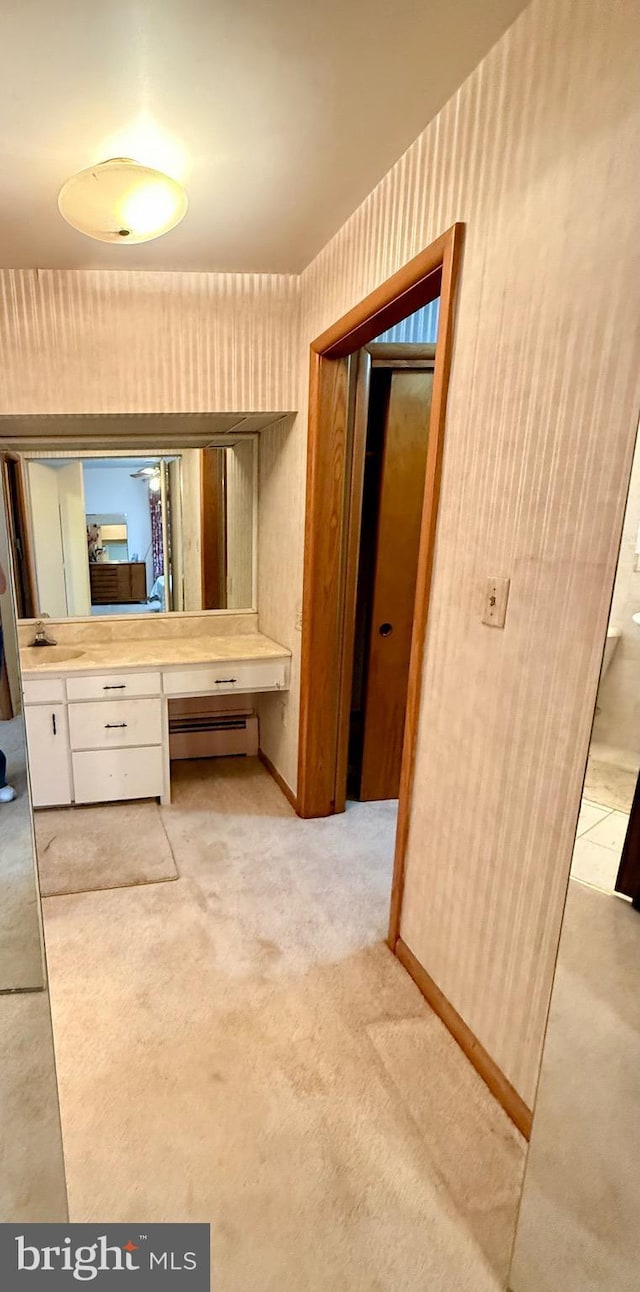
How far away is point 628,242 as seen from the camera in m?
0.98

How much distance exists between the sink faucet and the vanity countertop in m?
0.03

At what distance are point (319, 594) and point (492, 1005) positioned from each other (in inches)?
64.4

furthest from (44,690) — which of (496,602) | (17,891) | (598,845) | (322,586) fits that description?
(598,845)

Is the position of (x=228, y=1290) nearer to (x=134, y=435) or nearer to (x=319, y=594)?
(x=319, y=594)

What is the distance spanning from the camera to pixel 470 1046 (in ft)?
5.07

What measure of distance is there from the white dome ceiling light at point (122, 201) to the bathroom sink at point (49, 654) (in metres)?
1.79

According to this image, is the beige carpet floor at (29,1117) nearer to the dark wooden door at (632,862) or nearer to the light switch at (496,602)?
the dark wooden door at (632,862)

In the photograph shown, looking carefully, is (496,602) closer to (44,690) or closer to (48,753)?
(44,690)

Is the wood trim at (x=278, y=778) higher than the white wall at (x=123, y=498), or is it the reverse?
the white wall at (x=123, y=498)

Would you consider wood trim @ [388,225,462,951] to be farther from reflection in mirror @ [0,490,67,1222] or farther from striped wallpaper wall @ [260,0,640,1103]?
reflection in mirror @ [0,490,67,1222]

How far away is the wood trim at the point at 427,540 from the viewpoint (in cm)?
145

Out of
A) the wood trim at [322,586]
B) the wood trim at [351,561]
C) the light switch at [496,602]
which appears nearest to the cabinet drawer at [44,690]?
the wood trim at [322,586]

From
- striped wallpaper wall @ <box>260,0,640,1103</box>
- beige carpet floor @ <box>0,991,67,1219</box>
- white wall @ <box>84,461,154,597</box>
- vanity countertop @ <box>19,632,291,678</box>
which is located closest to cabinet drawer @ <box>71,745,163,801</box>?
vanity countertop @ <box>19,632,291,678</box>

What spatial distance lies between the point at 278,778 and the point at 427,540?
1895mm
